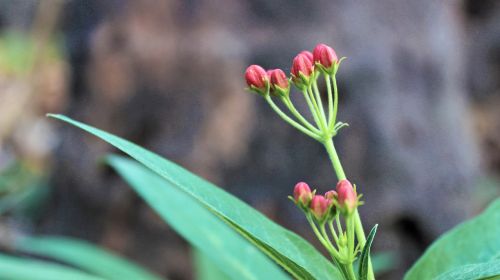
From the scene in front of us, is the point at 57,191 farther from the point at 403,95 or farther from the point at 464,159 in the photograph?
the point at 464,159

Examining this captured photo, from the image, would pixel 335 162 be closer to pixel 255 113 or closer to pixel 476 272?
pixel 476 272

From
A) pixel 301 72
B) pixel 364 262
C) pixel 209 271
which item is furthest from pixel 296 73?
pixel 209 271

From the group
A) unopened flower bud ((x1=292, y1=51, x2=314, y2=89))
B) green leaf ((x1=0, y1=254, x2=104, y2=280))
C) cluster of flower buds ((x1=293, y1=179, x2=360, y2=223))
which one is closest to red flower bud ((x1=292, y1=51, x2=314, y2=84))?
unopened flower bud ((x1=292, y1=51, x2=314, y2=89))

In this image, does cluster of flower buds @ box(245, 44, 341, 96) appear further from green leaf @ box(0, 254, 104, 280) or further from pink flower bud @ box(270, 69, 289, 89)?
green leaf @ box(0, 254, 104, 280)

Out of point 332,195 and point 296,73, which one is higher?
point 296,73

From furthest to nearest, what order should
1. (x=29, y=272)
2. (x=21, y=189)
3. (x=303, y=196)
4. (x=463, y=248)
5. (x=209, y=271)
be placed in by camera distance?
(x=21, y=189)
(x=209, y=271)
(x=29, y=272)
(x=463, y=248)
(x=303, y=196)

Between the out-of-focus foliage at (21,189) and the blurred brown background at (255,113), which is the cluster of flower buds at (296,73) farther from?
the out-of-focus foliage at (21,189)

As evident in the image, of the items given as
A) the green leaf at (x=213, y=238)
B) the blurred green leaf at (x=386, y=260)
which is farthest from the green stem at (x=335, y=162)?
the blurred green leaf at (x=386, y=260)

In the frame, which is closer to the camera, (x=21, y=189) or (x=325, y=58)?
(x=325, y=58)
